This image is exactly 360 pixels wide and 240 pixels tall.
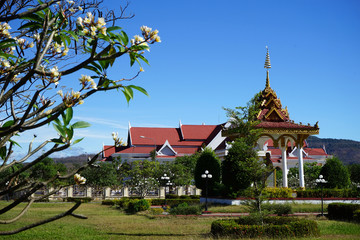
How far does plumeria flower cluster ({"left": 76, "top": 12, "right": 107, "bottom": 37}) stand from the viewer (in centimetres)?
272

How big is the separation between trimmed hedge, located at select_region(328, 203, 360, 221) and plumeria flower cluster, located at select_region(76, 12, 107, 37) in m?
19.1

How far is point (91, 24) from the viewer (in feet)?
9.11

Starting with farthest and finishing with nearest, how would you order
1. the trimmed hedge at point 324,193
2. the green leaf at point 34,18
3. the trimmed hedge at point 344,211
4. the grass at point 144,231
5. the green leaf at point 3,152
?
the trimmed hedge at point 324,193, the trimmed hedge at point 344,211, the grass at point 144,231, the green leaf at point 3,152, the green leaf at point 34,18

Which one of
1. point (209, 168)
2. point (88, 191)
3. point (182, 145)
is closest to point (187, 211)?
point (209, 168)

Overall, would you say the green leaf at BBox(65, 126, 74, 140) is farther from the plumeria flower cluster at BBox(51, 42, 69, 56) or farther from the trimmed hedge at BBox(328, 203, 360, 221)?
the trimmed hedge at BBox(328, 203, 360, 221)

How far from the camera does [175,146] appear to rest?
207 feet

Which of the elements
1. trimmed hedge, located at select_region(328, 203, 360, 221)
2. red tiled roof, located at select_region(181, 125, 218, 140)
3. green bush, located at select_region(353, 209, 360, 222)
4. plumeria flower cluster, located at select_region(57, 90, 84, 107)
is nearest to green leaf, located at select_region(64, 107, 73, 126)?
plumeria flower cluster, located at select_region(57, 90, 84, 107)

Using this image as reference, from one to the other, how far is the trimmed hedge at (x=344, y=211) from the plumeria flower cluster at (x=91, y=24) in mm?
19141

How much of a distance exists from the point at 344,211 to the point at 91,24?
20513 millimetres

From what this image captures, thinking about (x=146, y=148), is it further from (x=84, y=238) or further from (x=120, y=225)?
(x=84, y=238)

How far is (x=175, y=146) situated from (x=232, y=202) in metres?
37.9

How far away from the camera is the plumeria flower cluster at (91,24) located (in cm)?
272

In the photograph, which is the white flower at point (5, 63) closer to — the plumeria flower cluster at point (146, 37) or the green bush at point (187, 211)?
the plumeria flower cluster at point (146, 37)

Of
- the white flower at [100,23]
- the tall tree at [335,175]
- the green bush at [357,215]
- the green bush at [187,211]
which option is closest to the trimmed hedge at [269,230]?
the green bush at [357,215]
